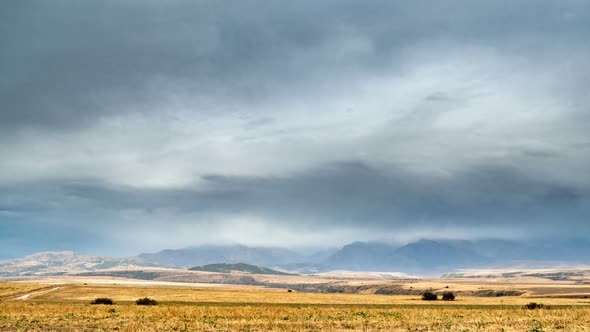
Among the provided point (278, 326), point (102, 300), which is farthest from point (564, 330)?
point (102, 300)

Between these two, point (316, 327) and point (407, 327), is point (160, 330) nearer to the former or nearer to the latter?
point (316, 327)

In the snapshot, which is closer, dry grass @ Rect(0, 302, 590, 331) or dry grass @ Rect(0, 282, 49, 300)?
dry grass @ Rect(0, 302, 590, 331)

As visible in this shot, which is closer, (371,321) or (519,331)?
(519,331)

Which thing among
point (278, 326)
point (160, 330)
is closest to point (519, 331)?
point (278, 326)

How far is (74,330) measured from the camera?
1724 inches

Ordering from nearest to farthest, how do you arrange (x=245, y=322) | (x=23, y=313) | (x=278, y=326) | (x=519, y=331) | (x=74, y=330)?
(x=519, y=331) < (x=74, y=330) < (x=278, y=326) < (x=245, y=322) < (x=23, y=313)

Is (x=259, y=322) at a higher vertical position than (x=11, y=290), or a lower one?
higher

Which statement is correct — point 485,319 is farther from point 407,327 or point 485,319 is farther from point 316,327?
point 316,327

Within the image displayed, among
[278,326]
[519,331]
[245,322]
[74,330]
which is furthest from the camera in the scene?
[245,322]

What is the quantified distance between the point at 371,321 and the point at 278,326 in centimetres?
1047

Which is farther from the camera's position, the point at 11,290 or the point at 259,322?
the point at 11,290

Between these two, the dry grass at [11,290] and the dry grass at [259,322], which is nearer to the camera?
the dry grass at [259,322]

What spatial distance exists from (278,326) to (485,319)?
22379mm

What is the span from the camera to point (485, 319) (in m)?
52.1
